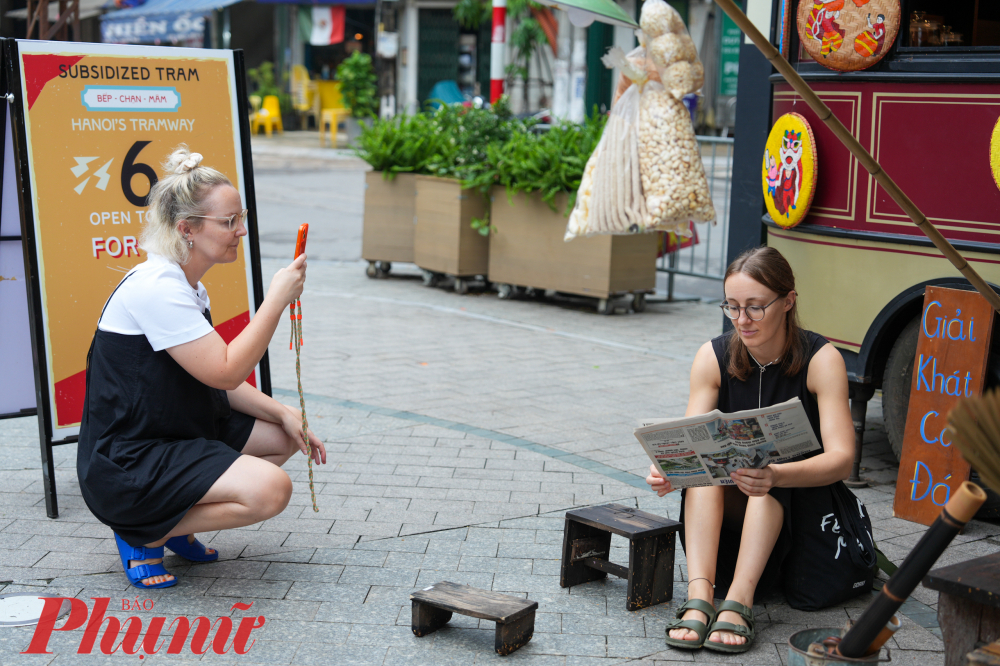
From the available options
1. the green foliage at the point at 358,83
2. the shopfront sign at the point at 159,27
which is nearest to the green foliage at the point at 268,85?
the shopfront sign at the point at 159,27

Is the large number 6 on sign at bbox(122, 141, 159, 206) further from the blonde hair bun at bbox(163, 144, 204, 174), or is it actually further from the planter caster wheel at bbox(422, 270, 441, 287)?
the planter caster wheel at bbox(422, 270, 441, 287)

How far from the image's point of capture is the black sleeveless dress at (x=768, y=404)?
10.8 ft

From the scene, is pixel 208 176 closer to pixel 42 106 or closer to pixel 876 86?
pixel 42 106

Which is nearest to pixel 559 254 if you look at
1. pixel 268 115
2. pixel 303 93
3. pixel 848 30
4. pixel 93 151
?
pixel 848 30

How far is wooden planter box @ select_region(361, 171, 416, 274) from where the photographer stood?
958cm

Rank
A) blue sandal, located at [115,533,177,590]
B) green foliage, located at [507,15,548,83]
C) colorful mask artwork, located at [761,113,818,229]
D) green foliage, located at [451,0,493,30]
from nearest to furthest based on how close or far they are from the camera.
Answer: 1. blue sandal, located at [115,533,177,590]
2. colorful mask artwork, located at [761,113,818,229]
3. green foliage, located at [507,15,548,83]
4. green foliage, located at [451,0,493,30]

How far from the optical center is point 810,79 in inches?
186

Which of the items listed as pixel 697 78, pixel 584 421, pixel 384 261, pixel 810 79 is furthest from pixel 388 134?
pixel 810 79

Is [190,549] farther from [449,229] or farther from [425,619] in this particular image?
[449,229]

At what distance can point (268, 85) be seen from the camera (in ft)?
96.8

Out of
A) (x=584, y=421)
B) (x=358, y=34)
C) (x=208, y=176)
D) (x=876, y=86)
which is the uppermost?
(x=358, y=34)

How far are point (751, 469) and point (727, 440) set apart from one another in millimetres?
147

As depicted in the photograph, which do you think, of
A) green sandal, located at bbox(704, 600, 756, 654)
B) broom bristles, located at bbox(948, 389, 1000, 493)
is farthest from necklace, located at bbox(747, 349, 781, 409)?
broom bristles, located at bbox(948, 389, 1000, 493)

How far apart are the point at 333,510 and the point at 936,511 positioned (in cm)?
239
